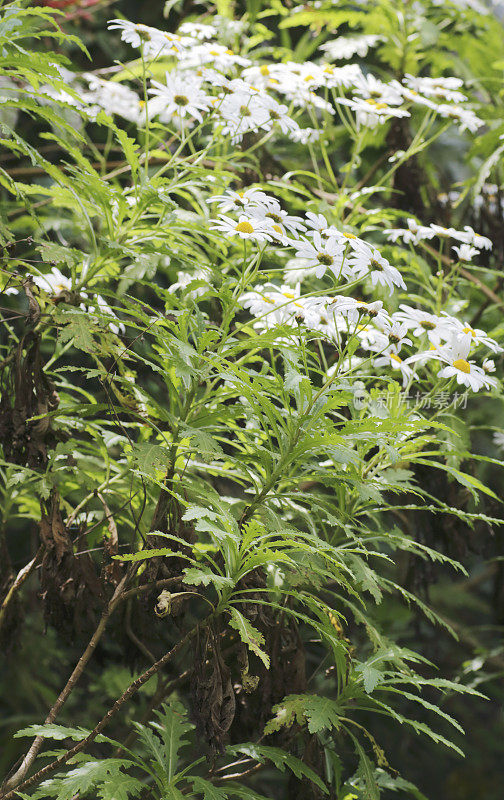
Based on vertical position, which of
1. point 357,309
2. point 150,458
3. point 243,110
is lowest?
point 150,458

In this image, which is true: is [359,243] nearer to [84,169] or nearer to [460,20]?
[84,169]

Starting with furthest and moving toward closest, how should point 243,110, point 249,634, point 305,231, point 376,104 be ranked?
point 376,104 → point 243,110 → point 305,231 → point 249,634

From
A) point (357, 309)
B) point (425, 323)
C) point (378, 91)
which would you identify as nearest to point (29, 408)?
point (357, 309)

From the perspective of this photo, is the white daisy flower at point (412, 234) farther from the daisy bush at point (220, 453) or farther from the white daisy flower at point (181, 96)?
the white daisy flower at point (181, 96)

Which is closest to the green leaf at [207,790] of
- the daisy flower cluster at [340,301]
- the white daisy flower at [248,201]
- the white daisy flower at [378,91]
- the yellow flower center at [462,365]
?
the daisy flower cluster at [340,301]

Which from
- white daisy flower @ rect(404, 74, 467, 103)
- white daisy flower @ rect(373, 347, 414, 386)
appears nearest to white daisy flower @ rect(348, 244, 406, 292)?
white daisy flower @ rect(373, 347, 414, 386)

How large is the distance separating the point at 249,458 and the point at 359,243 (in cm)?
42

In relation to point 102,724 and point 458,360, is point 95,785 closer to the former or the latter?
point 102,724

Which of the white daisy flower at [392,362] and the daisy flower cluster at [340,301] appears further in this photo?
the white daisy flower at [392,362]

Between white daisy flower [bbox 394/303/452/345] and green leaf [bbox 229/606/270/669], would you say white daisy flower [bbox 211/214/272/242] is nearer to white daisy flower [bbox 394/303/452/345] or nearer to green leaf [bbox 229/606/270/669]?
white daisy flower [bbox 394/303/452/345]

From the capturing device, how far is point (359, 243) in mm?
1242

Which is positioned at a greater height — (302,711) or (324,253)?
(324,253)

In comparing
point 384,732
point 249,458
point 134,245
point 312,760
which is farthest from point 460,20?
point 384,732

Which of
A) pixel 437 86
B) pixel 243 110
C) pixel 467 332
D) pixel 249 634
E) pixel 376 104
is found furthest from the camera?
pixel 437 86
